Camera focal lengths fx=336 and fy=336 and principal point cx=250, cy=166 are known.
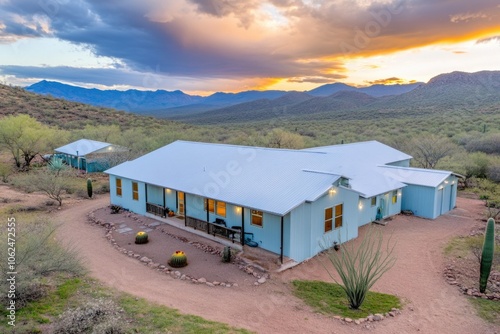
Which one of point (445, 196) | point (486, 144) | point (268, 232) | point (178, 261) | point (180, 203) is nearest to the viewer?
point (178, 261)

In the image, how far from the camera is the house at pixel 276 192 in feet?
45.9

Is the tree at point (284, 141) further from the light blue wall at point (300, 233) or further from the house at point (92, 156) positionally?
the light blue wall at point (300, 233)

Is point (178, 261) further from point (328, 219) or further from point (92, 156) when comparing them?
point (92, 156)

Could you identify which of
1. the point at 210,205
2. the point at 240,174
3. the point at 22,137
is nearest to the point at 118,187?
the point at 210,205

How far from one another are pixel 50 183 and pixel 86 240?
816 cm

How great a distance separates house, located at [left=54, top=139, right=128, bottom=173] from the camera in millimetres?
34344

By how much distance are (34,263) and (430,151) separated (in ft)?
105

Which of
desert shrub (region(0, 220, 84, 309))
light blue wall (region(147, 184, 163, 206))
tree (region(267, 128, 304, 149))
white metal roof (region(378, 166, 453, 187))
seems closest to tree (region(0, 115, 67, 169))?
light blue wall (region(147, 184, 163, 206))

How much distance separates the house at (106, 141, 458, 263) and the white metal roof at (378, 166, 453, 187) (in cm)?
6

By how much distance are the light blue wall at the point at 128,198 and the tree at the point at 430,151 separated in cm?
2525

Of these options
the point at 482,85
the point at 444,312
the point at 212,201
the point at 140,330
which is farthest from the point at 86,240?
the point at 482,85

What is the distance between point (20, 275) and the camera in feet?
29.6

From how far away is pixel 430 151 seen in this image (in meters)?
31.4

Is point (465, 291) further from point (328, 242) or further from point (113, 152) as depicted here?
point (113, 152)
